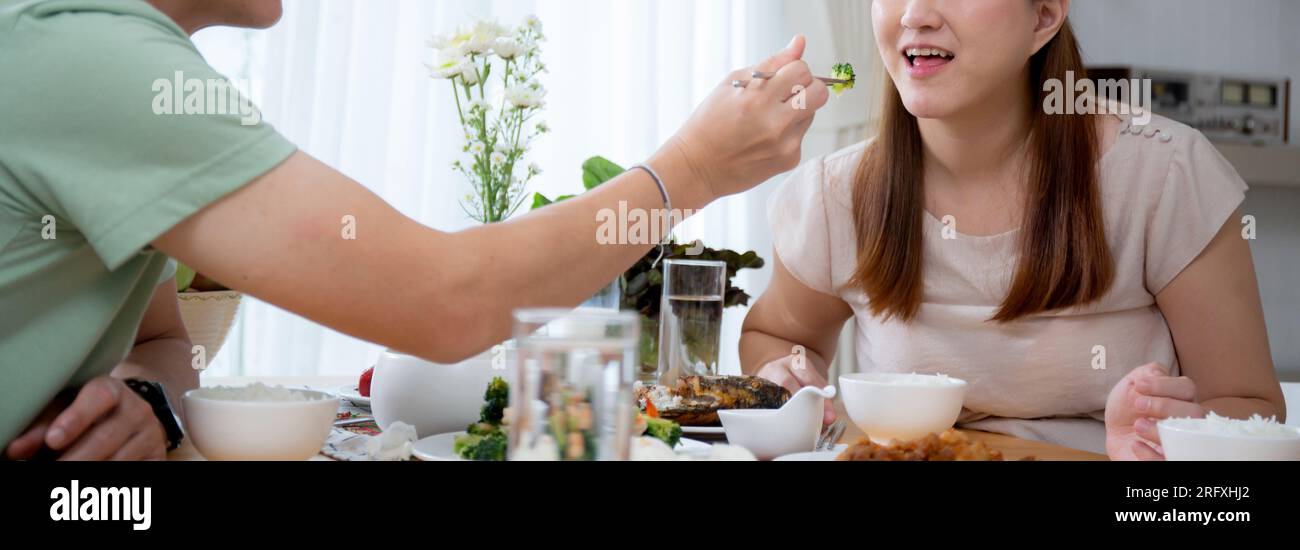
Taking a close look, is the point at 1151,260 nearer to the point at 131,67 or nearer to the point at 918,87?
the point at 918,87

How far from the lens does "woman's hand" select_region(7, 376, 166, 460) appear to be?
772mm

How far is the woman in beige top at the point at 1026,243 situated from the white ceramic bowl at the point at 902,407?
0.35 meters

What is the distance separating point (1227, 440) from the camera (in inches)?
29.8

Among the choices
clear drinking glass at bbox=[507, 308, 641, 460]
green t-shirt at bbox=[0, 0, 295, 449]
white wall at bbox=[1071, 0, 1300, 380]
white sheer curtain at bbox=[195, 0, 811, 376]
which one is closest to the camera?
clear drinking glass at bbox=[507, 308, 641, 460]

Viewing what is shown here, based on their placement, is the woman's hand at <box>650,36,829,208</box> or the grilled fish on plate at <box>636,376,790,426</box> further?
the grilled fish on plate at <box>636,376,790,426</box>

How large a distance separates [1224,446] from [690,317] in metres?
0.63

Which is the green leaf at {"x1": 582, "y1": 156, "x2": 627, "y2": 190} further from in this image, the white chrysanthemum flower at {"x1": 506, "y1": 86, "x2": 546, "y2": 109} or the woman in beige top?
the white chrysanthemum flower at {"x1": 506, "y1": 86, "x2": 546, "y2": 109}

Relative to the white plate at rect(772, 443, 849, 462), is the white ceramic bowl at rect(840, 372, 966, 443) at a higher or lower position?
higher

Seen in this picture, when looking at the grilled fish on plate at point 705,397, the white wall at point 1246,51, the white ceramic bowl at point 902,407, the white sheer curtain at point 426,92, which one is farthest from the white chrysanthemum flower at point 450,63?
the white wall at point 1246,51

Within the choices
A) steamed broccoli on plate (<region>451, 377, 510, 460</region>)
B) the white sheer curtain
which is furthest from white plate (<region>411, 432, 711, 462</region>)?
the white sheer curtain

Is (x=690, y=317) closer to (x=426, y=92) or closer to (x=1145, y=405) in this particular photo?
(x=1145, y=405)

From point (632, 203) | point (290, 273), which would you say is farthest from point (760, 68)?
point (290, 273)

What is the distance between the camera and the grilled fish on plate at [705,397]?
1090 millimetres

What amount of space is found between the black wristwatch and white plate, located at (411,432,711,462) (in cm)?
21
